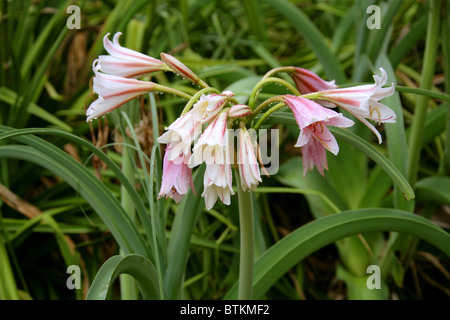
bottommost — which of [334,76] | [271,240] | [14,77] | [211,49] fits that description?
[271,240]

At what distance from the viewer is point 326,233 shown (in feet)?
3.67

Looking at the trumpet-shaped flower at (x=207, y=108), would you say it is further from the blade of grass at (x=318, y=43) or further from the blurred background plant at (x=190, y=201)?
the blade of grass at (x=318, y=43)

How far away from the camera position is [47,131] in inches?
35.5

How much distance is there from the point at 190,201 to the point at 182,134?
34 centimetres

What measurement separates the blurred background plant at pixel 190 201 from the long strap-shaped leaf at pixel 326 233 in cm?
4

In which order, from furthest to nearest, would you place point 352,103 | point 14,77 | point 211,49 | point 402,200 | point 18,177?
1. point 211,49
2. point 14,77
3. point 18,177
4. point 402,200
5. point 352,103

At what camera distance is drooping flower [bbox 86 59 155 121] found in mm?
829

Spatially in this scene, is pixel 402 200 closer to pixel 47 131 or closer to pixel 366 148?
pixel 366 148

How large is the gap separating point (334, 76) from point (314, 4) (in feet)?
3.49

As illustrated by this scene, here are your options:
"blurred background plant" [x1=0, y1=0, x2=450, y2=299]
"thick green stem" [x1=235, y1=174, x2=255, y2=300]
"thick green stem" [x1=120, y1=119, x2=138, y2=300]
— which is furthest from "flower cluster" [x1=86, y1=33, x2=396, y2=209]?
"thick green stem" [x1=120, y1=119, x2=138, y2=300]

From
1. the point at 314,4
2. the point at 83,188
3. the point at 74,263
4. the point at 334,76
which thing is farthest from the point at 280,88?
the point at 314,4

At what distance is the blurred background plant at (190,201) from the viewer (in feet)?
3.95
